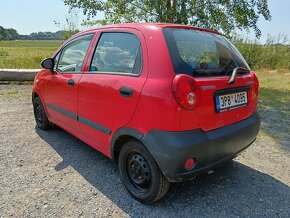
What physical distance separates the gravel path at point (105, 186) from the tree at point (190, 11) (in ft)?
20.5

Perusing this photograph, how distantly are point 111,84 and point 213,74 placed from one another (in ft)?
3.27

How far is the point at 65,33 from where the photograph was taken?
650 inches

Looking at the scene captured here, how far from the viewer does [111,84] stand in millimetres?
2688

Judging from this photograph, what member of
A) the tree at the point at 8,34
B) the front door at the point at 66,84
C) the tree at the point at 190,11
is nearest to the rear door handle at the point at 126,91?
the front door at the point at 66,84

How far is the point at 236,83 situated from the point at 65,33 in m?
15.7

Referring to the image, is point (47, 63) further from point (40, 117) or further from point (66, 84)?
point (40, 117)

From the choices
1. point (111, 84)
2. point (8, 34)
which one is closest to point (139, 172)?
point (111, 84)

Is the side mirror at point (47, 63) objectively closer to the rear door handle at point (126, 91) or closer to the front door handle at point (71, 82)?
the front door handle at point (71, 82)

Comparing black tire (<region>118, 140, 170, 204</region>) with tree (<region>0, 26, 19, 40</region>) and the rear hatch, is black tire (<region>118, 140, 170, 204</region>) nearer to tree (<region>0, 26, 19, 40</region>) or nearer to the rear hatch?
the rear hatch

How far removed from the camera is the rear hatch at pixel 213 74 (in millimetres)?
2309

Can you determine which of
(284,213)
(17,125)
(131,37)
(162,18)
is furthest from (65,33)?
(284,213)

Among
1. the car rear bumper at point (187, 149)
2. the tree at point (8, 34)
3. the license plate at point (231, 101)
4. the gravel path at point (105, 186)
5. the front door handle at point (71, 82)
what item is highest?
the tree at point (8, 34)

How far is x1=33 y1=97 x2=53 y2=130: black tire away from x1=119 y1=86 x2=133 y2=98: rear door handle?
2398 millimetres

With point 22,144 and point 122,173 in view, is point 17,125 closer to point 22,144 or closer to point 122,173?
point 22,144
